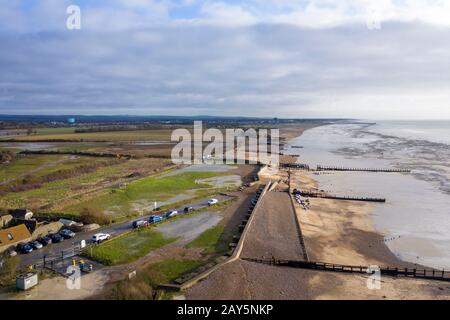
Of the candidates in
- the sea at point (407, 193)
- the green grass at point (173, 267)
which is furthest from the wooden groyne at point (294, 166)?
the green grass at point (173, 267)

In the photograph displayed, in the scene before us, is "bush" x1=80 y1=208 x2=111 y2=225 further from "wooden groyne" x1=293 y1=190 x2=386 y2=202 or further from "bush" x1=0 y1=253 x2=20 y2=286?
"wooden groyne" x1=293 y1=190 x2=386 y2=202

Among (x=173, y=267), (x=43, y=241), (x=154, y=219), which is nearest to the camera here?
(x=173, y=267)

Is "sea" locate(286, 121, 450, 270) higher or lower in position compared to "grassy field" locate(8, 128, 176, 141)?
lower

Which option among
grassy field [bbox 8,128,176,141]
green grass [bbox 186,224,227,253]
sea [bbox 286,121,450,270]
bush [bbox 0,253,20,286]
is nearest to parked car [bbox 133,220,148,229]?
green grass [bbox 186,224,227,253]

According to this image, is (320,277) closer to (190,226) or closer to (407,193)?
(190,226)

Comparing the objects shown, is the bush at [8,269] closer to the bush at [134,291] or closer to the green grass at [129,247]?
the green grass at [129,247]

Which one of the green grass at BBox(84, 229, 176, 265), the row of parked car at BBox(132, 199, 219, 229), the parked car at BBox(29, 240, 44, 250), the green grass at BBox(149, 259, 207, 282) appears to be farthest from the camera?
the row of parked car at BBox(132, 199, 219, 229)

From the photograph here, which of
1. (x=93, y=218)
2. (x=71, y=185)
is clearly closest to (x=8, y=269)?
(x=93, y=218)
